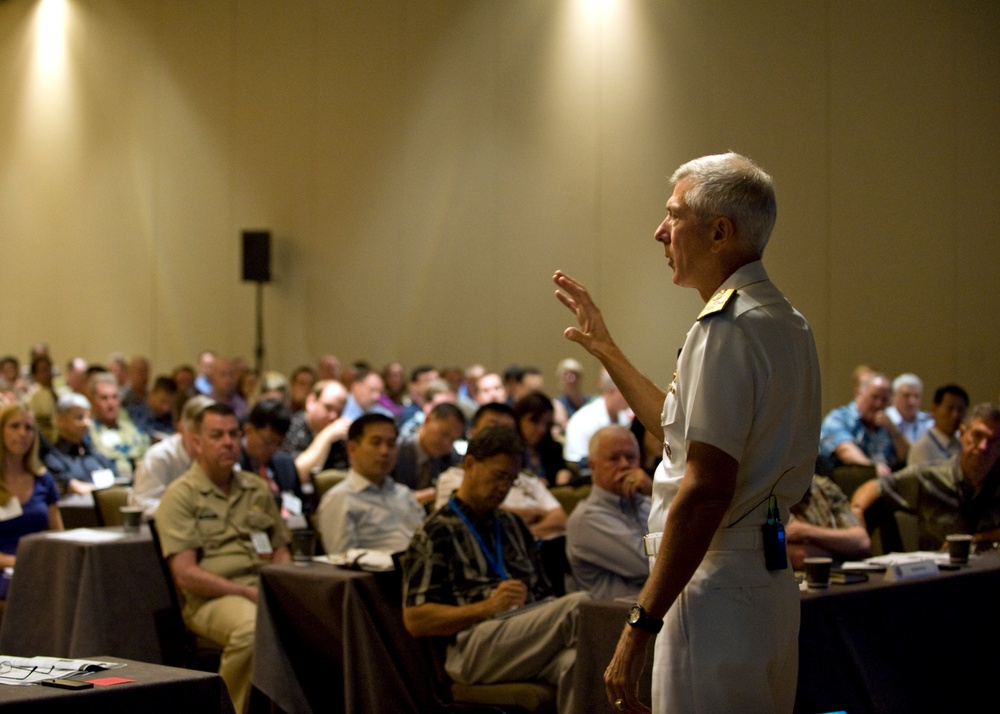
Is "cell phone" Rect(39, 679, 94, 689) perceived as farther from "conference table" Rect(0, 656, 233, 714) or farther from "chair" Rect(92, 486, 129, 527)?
"chair" Rect(92, 486, 129, 527)

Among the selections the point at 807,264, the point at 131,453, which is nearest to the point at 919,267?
the point at 807,264

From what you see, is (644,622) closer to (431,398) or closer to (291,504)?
(291,504)

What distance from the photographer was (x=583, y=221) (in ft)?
38.9

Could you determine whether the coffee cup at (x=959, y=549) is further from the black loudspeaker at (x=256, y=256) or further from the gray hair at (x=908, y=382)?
the black loudspeaker at (x=256, y=256)

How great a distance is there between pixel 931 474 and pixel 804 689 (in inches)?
84.1

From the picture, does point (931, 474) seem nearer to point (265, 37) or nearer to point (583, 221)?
point (583, 221)

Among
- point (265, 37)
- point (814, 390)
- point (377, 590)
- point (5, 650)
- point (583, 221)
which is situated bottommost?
point (5, 650)

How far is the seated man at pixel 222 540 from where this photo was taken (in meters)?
4.36

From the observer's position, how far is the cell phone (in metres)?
2.33

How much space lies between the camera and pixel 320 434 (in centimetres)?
761

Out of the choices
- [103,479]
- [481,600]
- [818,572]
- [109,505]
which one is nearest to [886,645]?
[818,572]

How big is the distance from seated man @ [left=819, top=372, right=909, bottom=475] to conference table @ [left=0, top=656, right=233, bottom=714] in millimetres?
5924

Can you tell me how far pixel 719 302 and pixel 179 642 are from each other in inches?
127

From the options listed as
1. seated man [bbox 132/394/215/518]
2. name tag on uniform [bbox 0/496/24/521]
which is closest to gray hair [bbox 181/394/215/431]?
seated man [bbox 132/394/215/518]
